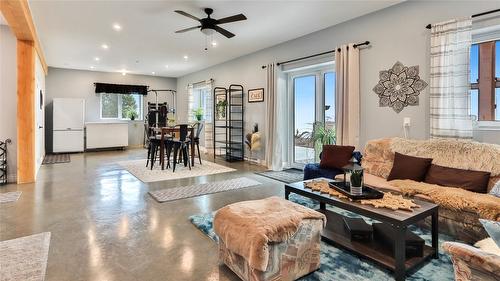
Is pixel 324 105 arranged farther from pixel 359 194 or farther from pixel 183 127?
pixel 359 194

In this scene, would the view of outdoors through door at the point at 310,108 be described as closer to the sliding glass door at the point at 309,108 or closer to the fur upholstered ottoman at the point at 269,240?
the sliding glass door at the point at 309,108

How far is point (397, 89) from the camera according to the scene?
3.81 metres

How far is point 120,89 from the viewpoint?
9500 millimetres

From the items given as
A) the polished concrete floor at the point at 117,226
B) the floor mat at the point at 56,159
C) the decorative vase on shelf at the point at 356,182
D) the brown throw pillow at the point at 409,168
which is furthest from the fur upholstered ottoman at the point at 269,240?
the floor mat at the point at 56,159

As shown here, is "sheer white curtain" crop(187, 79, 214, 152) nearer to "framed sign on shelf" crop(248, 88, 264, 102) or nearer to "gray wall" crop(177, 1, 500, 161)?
"framed sign on shelf" crop(248, 88, 264, 102)

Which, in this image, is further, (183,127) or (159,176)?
(183,127)

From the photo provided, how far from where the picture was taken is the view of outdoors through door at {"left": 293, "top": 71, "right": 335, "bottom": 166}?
5.21 metres

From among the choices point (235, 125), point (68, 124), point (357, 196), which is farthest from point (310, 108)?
point (68, 124)

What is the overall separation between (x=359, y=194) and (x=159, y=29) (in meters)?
4.42

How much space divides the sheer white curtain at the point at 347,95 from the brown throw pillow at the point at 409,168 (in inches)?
41.9

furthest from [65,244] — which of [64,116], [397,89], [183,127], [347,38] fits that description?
[64,116]

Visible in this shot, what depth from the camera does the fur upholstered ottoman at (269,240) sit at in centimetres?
168

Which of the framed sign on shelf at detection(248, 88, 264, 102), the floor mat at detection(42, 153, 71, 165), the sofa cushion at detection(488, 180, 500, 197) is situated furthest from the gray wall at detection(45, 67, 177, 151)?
the sofa cushion at detection(488, 180, 500, 197)

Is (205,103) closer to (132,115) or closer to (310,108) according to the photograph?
(132,115)
